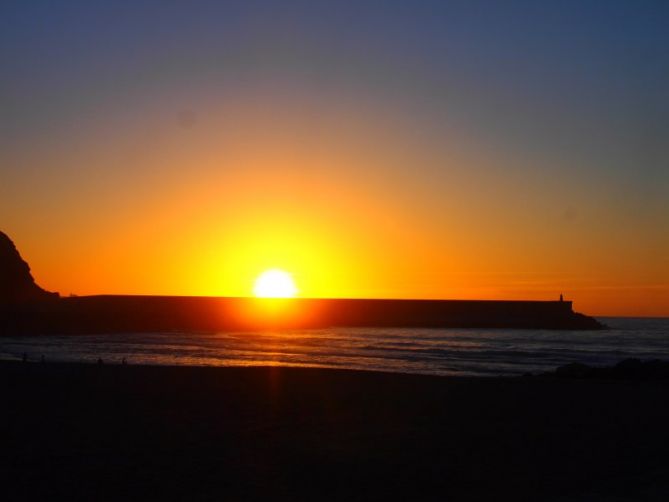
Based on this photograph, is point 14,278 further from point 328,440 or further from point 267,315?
point 328,440

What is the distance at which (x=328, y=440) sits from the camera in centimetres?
1166

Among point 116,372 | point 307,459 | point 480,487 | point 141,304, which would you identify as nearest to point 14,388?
point 116,372

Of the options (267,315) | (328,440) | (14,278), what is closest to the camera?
(328,440)

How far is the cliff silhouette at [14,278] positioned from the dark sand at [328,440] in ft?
201

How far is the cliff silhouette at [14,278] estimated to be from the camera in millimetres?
75688

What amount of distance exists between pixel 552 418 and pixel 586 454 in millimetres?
3360

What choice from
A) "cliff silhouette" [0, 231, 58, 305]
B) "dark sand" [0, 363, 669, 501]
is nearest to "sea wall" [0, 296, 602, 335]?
"cliff silhouette" [0, 231, 58, 305]

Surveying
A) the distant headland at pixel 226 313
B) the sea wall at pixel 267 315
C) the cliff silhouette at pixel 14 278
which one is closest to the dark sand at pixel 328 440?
the distant headland at pixel 226 313

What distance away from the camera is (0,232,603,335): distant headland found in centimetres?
7381

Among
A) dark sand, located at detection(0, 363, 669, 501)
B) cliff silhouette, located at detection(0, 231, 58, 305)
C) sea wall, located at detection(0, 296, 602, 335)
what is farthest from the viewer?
cliff silhouette, located at detection(0, 231, 58, 305)

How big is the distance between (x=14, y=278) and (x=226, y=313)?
3775 centimetres

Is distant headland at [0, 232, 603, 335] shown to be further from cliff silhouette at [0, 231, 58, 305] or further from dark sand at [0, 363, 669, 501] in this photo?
dark sand at [0, 363, 669, 501]

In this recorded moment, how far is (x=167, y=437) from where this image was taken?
458 inches

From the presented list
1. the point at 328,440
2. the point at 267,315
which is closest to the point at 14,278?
the point at 267,315
